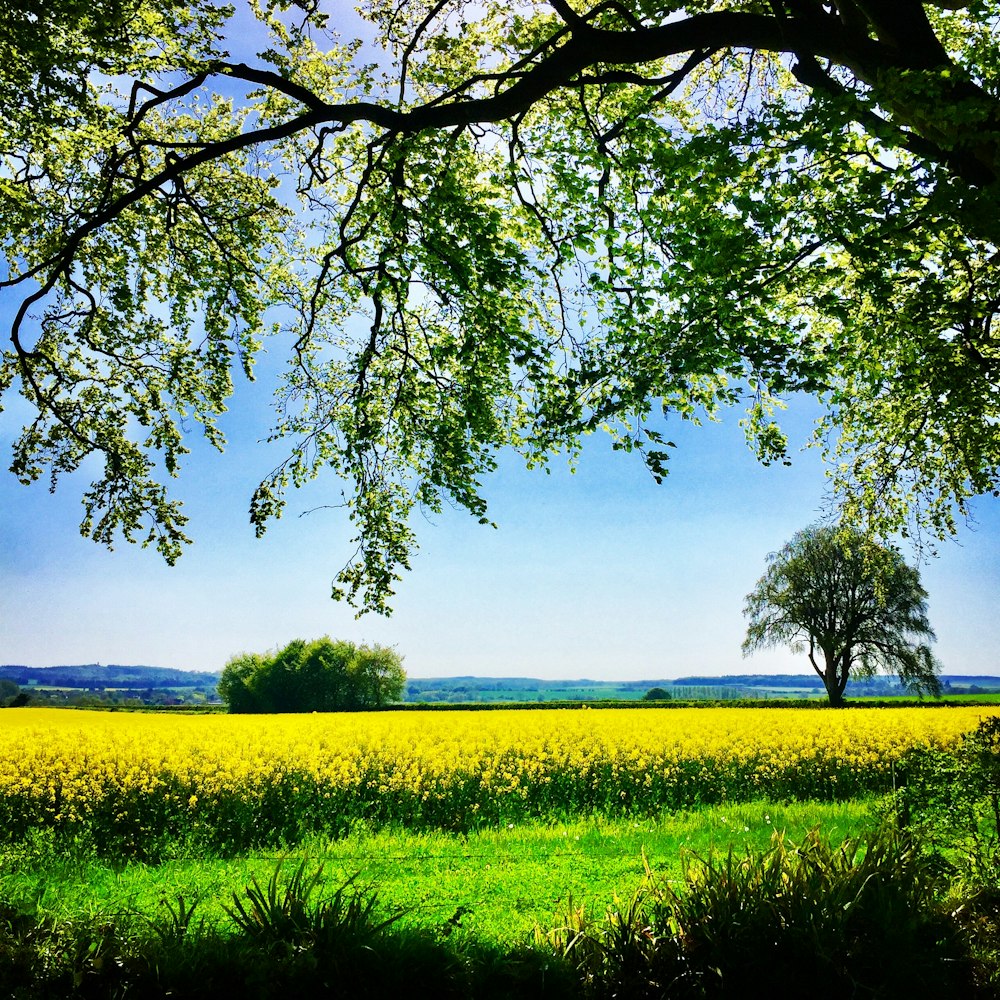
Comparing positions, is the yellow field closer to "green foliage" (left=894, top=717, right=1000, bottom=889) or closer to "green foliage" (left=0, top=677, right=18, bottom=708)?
"green foliage" (left=894, top=717, right=1000, bottom=889)

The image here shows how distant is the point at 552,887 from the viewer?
6.46 m

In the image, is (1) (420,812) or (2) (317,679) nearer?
(1) (420,812)

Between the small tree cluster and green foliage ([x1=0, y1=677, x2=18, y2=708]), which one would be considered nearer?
green foliage ([x1=0, y1=677, x2=18, y2=708])

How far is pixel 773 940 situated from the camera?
4.51 m

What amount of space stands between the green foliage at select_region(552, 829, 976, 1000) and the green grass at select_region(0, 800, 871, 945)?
0.42 meters

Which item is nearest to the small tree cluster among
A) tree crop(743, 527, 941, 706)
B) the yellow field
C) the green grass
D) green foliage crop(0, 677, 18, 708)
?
green foliage crop(0, 677, 18, 708)

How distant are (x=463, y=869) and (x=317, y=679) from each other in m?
56.5

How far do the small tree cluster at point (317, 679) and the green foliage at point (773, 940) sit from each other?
5710cm

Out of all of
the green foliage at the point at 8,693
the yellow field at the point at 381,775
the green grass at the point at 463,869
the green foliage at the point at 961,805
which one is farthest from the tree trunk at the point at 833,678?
the green foliage at the point at 8,693

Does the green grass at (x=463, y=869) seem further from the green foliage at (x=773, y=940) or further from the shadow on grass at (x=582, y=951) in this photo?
the green foliage at (x=773, y=940)

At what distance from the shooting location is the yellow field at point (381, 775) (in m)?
10.3

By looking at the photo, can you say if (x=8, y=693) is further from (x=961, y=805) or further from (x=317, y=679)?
(x=961, y=805)

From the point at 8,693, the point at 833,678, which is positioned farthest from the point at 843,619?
the point at 8,693

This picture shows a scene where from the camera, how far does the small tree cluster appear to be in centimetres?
6038
